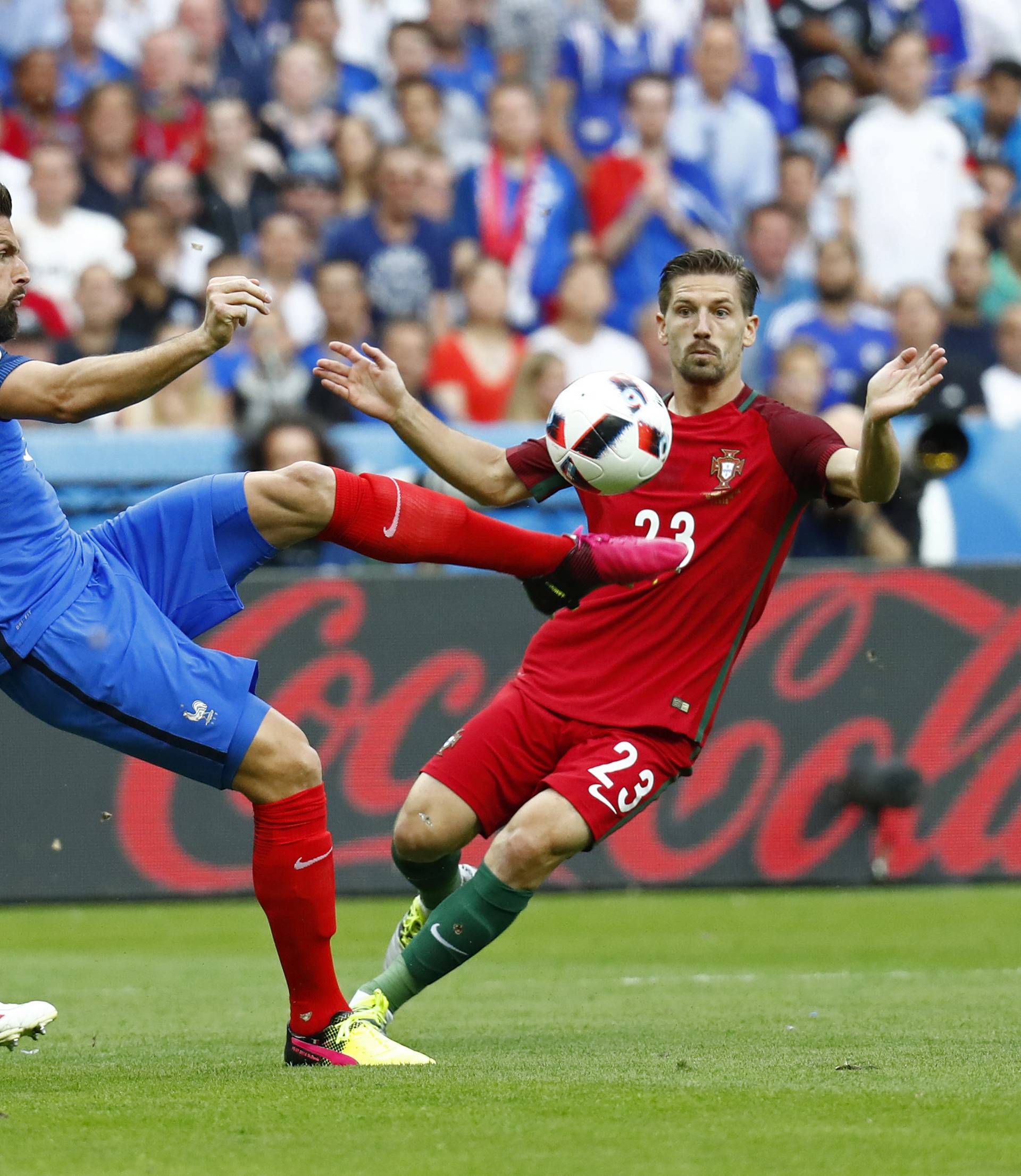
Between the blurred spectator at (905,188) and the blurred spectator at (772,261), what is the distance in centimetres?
69

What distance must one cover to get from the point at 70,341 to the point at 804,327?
517 cm

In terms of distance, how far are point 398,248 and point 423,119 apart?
A: 1.33m

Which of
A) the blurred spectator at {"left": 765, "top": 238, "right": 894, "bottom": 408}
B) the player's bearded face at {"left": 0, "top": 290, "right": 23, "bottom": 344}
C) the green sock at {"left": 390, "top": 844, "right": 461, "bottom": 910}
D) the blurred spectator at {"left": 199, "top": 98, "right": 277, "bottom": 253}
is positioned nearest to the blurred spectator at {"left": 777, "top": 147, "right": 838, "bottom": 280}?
the blurred spectator at {"left": 765, "top": 238, "right": 894, "bottom": 408}

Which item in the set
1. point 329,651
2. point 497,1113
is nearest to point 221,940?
point 329,651

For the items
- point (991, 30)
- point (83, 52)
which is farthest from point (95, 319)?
point (991, 30)

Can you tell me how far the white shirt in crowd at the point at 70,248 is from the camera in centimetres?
1288

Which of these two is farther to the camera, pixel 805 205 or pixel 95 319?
pixel 805 205

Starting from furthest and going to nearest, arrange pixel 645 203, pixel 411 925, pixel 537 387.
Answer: pixel 645 203, pixel 537 387, pixel 411 925

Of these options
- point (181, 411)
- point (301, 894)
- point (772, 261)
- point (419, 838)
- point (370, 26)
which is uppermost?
point (370, 26)

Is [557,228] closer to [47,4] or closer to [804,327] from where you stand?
[804,327]

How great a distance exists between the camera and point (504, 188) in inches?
554

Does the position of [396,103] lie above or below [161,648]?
above

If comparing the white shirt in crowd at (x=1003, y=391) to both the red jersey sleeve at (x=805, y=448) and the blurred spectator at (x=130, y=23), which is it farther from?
the red jersey sleeve at (x=805, y=448)

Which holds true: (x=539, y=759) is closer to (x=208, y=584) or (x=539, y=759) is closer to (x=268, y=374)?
(x=208, y=584)
